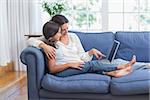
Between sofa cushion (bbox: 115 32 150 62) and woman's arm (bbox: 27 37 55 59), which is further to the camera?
sofa cushion (bbox: 115 32 150 62)

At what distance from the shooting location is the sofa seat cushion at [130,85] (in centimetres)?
259

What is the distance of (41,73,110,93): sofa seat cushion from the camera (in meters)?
2.64

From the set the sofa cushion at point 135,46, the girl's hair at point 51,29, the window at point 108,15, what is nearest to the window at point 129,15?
the window at point 108,15

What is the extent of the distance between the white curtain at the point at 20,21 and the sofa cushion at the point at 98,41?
5.29ft

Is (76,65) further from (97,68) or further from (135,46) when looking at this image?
(135,46)

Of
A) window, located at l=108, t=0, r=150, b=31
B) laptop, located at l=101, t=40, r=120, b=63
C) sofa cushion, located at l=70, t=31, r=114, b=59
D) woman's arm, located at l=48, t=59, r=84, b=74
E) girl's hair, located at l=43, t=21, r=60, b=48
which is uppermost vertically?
window, located at l=108, t=0, r=150, b=31

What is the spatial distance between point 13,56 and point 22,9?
0.77 m

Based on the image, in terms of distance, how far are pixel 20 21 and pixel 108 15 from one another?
1.42 metres

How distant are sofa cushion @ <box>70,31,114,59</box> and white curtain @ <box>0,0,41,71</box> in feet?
5.29

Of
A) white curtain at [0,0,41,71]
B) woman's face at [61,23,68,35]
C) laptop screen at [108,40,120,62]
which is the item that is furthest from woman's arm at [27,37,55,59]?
white curtain at [0,0,41,71]

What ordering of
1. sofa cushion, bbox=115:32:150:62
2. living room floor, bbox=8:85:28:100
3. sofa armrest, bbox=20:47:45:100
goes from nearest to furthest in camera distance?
sofa armrest, bbox=20:47:45:100 → sofa cushion, bbox=115:32:150:62 → living room floor, bbox=8:85:28:100

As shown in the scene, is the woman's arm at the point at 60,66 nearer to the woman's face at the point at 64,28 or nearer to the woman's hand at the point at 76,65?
the woman's hand at the point at 76,65

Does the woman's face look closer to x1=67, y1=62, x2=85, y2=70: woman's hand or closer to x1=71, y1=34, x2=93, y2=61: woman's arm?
x1=71, y1=34, x2=93, y2=61: woman's arm

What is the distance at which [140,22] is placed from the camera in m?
4.94
